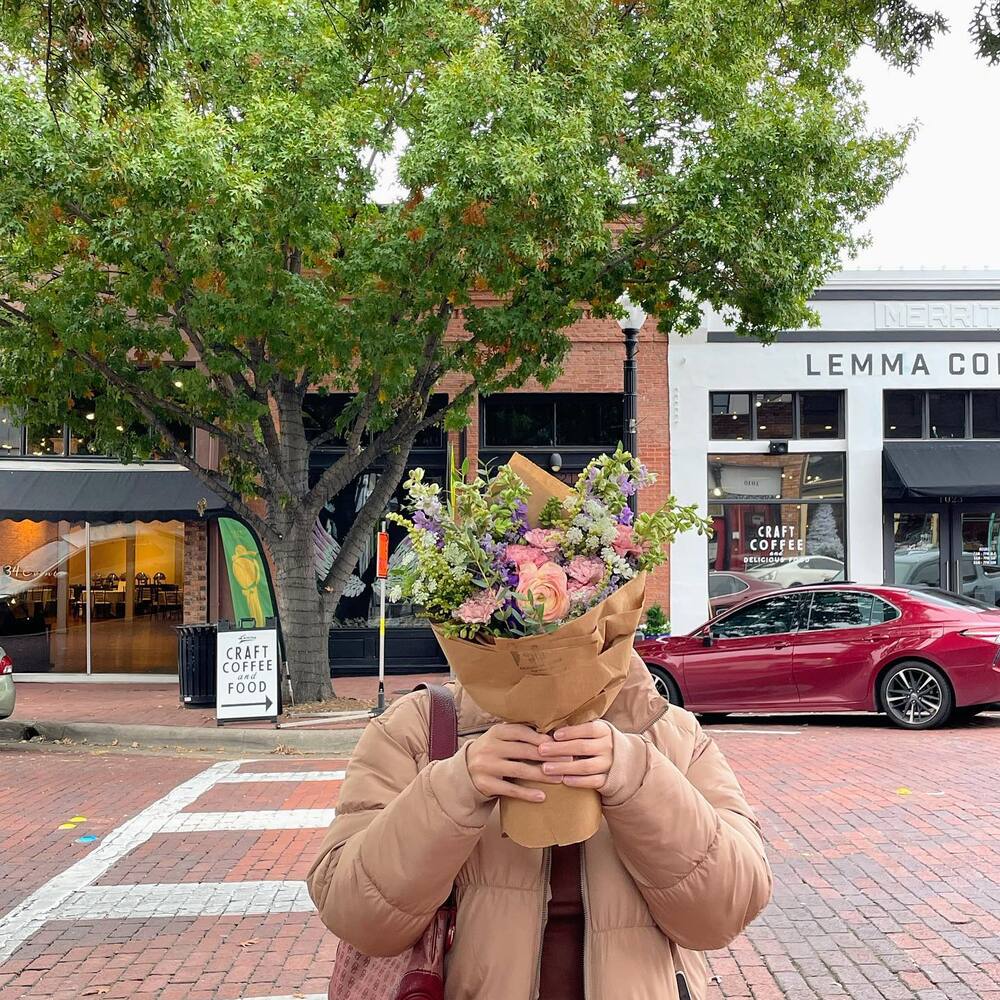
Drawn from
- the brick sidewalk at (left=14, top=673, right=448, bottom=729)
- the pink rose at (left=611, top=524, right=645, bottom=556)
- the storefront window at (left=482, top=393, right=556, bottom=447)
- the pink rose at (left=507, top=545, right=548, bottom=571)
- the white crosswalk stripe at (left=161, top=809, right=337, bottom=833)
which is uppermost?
the storefront window at (left=482, top=393, right=556, bottom=447)

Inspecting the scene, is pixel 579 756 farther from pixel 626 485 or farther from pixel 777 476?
pixel 777 476

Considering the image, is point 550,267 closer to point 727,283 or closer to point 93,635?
point 727,283

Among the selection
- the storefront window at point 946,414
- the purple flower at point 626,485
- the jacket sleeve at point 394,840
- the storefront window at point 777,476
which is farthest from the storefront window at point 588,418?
the purple flower at point 626,485

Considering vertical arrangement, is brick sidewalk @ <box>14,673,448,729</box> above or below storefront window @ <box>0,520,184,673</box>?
below

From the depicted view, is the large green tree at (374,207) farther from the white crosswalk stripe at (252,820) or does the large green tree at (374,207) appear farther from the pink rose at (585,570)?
the pink rose at (585,570)

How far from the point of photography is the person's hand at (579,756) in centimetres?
176

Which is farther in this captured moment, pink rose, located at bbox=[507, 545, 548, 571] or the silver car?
the silver car

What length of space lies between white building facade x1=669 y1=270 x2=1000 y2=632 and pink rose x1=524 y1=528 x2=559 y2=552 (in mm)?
15608

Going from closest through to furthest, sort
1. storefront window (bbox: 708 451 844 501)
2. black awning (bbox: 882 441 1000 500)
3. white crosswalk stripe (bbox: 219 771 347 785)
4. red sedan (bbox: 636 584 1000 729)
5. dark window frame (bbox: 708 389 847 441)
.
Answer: white crosswalk stripe (bbox: 219 771 347 785)
red sedan (bbox: 636 584 1000 729)
black awning (bbox: 882 441 1000 500)
storefront window (bbox: 708 451 844 501)
dark window frame (bbox: 708 389 847 441)

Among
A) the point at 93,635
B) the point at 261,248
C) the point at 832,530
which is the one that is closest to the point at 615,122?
the point at 261,248

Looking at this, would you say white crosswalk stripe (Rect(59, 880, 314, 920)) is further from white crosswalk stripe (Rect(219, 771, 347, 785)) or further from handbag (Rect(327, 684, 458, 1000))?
handbag (Rect(327, 684, 458, 1000))

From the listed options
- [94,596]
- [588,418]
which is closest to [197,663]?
[94,596]

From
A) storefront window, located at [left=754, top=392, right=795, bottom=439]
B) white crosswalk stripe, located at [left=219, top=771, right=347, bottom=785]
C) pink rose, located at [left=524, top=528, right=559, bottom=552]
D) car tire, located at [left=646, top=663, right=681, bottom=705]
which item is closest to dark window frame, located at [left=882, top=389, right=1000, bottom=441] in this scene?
storefront window, located at [left=754, top=392, right=795, bottom=439]

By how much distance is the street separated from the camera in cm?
459
